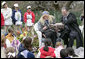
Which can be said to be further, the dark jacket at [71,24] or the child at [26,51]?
the dark jacket at [71,24]

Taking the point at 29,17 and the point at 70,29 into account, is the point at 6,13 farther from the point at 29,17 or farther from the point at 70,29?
the point at 70,29

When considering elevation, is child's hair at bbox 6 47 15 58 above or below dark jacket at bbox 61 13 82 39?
below

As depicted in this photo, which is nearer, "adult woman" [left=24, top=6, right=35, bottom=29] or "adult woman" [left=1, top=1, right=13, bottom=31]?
"adult woman" [left=1, top=1, right=13, bottom=31]

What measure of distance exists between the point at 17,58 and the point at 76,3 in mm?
10920

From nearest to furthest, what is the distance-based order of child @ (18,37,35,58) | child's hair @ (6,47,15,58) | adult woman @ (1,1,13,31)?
child @ (18,37,35,58) → child's hair @ (6,47,15,58) → adult woman @ (1,1,13,31)

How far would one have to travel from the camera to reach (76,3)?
14.8 metres

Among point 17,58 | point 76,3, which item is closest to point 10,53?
point 17,58

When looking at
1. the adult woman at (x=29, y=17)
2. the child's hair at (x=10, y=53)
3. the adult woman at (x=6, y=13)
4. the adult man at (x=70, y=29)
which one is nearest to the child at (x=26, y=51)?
the child's hair at (x=10, y=53)

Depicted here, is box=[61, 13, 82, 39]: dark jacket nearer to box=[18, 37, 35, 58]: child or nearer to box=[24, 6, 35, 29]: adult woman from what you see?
box=[18, 37, 35, 58]: child

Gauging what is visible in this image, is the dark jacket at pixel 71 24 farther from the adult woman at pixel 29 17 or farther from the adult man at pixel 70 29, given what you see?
the adult woman at pixel 29 17

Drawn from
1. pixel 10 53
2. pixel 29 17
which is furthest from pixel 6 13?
pixel 10 53

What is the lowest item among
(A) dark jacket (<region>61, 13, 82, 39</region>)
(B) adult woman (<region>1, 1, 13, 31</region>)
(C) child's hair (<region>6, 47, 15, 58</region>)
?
(C) child's hair (<region>6, 47, 15, 58</region>)

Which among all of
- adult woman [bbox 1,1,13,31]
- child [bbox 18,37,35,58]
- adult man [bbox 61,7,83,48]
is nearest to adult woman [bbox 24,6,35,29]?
adult woman [bbox 1,1,13,31]

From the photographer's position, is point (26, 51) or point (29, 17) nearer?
point (26, 51)
